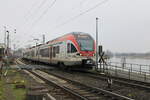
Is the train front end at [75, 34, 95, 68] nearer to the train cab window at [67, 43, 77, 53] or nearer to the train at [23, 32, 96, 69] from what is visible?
the train at [23, 32, 96, 69]

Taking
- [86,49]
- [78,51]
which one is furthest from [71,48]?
[86,49]

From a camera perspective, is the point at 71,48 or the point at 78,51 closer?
the point at 78,51

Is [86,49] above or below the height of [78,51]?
above

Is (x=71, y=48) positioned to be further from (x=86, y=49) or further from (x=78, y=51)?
(x=86, y=49)

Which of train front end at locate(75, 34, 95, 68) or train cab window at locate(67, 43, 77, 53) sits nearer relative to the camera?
train front end at locate(75, 34, 95, 68)

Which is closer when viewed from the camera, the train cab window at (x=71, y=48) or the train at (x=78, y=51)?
the train at (x=78, y=51)

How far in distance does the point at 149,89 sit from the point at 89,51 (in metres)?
8.61

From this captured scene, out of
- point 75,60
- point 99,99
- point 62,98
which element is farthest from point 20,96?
point 75,60

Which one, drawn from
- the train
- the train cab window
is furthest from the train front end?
the train cab window

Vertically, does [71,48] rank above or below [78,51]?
above

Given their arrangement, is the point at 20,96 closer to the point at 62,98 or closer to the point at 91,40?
the point at 62,98

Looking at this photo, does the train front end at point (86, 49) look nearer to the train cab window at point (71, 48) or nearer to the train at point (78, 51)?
the train at point (78, 51)

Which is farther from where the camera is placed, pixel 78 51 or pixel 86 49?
pixel 86 49

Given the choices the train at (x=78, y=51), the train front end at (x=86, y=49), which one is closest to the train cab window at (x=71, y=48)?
the train at (x=78, y=51)
